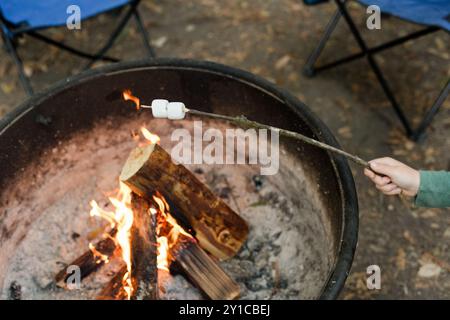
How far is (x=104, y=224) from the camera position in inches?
104

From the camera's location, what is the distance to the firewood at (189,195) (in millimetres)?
2076

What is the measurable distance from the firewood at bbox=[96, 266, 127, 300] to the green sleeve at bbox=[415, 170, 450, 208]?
1.26 metres

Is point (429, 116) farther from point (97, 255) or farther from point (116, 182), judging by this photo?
point (97, 255)

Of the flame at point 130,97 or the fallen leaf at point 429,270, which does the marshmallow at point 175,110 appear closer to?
the flame at point 130,97

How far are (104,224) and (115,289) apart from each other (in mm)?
431

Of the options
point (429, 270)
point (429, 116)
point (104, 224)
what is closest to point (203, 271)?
point (104, 224)

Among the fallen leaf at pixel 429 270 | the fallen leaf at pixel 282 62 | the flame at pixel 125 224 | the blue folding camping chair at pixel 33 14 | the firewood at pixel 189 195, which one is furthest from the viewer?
the fallen leaf at pixel 282 62

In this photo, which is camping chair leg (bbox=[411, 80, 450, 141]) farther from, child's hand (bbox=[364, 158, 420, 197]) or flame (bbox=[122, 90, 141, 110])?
flame (bbox=[122, 90, 141, 110])

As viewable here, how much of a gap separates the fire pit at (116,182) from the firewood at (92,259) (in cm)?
4

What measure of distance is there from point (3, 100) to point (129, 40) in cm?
99

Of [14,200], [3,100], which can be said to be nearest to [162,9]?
[3,100]

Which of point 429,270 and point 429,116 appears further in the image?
point 429,116

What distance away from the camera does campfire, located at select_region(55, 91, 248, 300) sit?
6.98 feet

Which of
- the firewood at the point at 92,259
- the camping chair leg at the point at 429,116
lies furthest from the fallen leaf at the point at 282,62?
the firewood at the point at 92,259
